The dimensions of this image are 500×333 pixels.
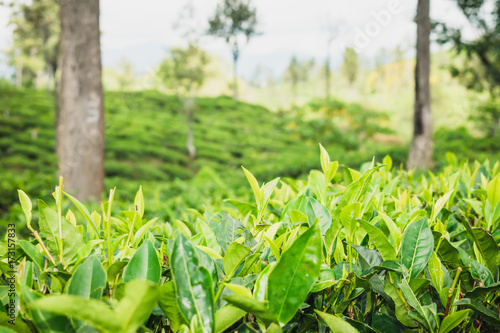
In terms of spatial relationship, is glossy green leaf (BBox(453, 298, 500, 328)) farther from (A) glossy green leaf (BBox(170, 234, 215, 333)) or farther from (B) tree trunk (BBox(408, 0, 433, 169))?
(B) tree trunk (BBox(408, 0, 433, 169))

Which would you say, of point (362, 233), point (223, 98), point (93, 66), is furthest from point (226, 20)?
point (362, 233)

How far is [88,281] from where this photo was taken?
517 millimetres

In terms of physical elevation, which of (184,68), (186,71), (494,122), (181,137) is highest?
(184,68)

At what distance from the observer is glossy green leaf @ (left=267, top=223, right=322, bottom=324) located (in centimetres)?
50

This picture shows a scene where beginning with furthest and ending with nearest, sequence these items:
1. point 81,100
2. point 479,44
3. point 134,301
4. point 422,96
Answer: point 479,44
point 422,96
point 81,100
point 134,301

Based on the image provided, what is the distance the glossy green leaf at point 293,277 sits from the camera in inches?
19.6

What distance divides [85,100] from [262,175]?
15.6 ft

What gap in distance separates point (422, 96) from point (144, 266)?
22.6 ft

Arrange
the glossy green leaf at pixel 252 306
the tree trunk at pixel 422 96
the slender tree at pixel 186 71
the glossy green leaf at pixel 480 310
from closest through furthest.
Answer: the glossy green leaf at pixel 252 306 → the glossy green leaf at pixel 480 310 → the tree trunk at pixel 422 96 → the slender tree at pixel 186 71

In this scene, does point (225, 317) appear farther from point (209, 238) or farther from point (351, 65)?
point (351, 65)

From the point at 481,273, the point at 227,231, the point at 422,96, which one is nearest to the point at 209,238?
the point at 227,231

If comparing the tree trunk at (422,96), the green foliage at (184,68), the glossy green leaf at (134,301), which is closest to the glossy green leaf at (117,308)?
the glossy green leaf at (134,301)

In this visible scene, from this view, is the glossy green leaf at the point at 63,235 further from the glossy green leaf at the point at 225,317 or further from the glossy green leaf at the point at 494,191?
the glossy green leaf at the point at 494,191

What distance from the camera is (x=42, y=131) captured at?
1312 cm
